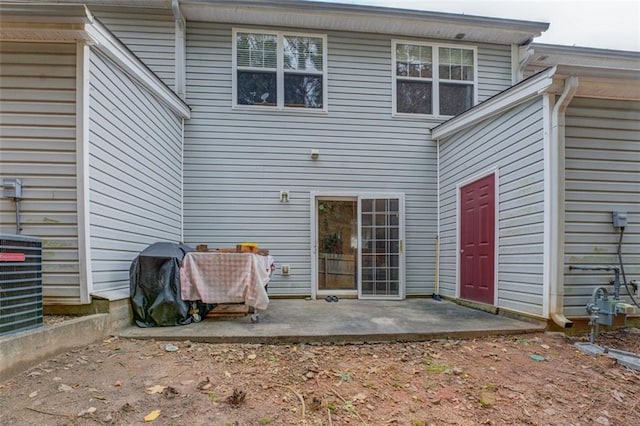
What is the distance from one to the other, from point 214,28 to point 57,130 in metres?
3.42

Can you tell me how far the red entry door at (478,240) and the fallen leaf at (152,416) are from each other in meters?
4.11

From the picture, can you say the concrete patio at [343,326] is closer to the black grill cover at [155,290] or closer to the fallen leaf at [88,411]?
the black grill cover at [155,290]

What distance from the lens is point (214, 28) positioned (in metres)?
5.38

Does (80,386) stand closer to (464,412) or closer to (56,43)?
(464,412)

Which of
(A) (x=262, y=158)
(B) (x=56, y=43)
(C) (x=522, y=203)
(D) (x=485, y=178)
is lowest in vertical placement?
(C) (x=522, y=203)

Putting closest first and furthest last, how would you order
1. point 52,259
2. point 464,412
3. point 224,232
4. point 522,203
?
point 464,412 < point 52,259 < point 522,203 < point 224,232

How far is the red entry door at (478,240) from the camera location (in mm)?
4371

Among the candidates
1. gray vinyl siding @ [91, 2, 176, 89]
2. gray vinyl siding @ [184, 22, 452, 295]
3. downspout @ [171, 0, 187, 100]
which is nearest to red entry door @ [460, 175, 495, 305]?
gray vinyl siding @ [184, 22, 452, 295]

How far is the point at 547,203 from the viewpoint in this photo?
3.47 m

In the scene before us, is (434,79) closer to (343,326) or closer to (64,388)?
(343,326)

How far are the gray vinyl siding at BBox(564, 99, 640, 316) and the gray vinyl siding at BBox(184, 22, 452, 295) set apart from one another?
7.66ft

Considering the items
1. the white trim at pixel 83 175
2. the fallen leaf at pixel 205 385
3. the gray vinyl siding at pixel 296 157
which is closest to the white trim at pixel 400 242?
the gray vinyl siding at pixel 296 157

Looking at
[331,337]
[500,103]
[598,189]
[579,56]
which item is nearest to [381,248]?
[331,337]

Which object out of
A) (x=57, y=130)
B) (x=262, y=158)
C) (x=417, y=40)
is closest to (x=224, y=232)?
(x=262, y=158)
